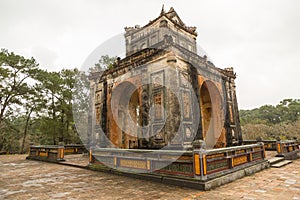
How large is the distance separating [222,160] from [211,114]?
818 cm

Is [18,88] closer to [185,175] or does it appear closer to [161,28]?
[161,28]

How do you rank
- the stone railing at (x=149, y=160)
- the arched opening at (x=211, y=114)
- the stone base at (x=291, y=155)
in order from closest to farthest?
1. the stone railing at (x=149, y=160)
2. the stone base at (x=291, y=155)
3. the arched opening at (x=211, y=114)

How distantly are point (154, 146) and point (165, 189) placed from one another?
173 inches

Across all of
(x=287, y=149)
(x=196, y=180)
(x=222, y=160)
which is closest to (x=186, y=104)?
(x=222, y=160)

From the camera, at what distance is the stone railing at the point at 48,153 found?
12383 millimetres

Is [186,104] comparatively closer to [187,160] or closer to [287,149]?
[187,160]

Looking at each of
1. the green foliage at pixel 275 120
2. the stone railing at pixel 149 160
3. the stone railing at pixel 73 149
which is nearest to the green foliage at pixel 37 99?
the stone railing at pixel 73 149

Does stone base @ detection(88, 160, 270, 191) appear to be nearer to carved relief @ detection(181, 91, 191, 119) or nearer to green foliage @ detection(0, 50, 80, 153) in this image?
carved relief @ detection(181, 91, 191, 119)

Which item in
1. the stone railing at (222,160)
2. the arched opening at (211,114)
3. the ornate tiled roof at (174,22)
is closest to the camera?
the stone railing at (222,160)

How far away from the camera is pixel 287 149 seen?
441 inches

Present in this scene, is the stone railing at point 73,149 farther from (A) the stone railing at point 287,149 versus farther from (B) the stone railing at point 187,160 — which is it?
(A) the stone railing at point 287,149

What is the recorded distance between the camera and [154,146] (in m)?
9.84

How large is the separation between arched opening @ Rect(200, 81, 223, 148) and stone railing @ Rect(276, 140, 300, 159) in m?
3.69

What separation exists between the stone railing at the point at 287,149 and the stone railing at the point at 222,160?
2781 millimetres
